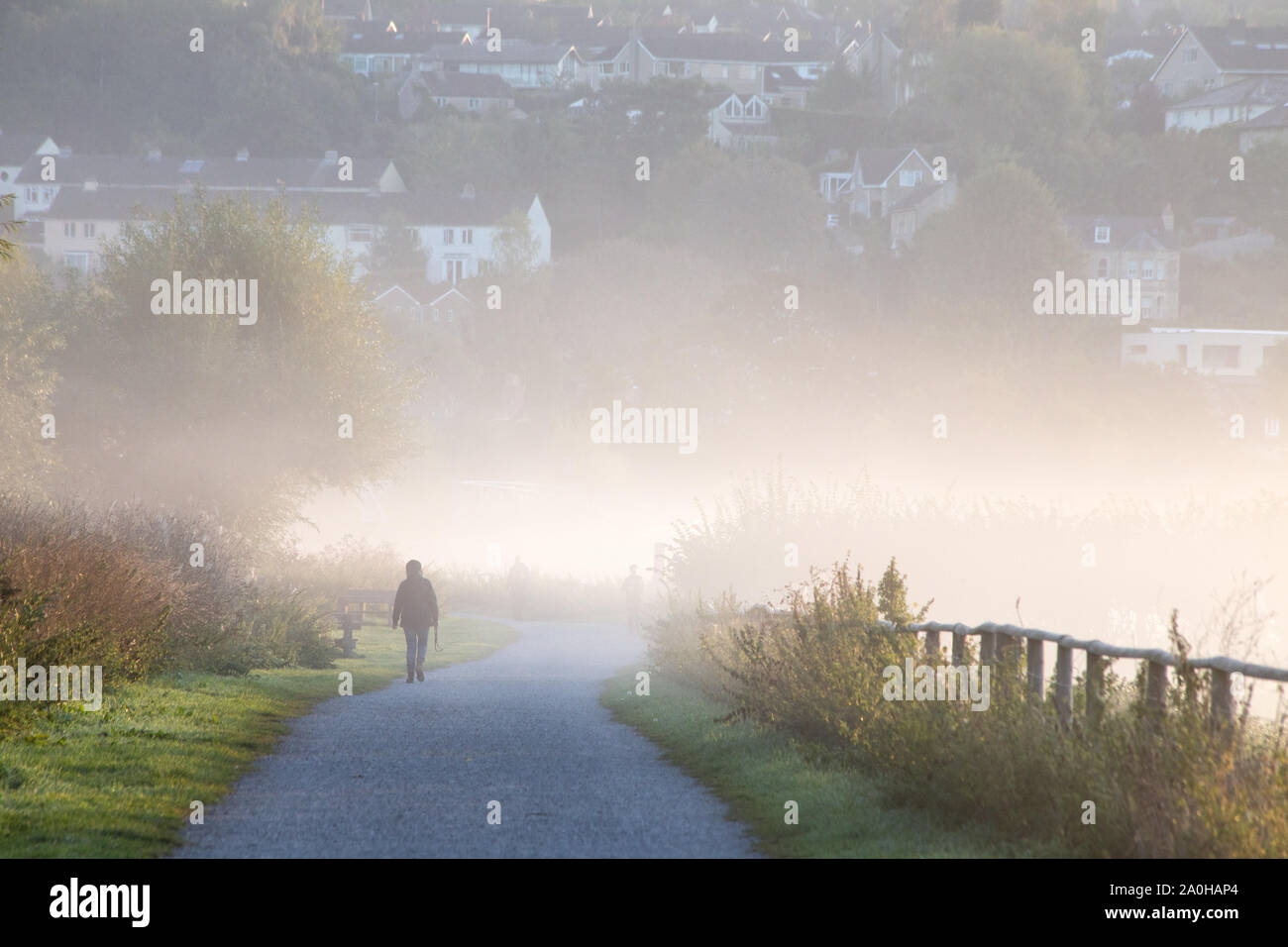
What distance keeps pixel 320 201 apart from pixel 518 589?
246 feet

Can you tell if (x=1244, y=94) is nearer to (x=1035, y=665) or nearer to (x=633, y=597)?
(x=633, y=597)

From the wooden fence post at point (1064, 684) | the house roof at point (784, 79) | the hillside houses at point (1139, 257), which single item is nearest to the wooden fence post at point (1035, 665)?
the wooden fence post at point (1064, 684)

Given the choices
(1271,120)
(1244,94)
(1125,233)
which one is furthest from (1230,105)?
(1125,233)

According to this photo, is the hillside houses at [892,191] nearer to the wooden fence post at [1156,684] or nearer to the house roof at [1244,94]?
the house roof at [1244,94]

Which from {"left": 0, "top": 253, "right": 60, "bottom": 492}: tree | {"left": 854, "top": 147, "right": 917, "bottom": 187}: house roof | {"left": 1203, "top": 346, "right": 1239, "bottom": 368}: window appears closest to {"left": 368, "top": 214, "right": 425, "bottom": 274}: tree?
{"left": 854, "top": 147, "right": 917, "bottom": 187}: house roof

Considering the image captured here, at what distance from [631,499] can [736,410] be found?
27.1 ft

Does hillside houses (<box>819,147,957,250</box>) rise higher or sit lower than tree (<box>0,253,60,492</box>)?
higher

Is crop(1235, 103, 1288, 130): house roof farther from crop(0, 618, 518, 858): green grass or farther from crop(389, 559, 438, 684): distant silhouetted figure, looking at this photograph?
crop(0, 618, 518, 858): green grass

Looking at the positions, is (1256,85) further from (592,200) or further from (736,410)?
(736,410)

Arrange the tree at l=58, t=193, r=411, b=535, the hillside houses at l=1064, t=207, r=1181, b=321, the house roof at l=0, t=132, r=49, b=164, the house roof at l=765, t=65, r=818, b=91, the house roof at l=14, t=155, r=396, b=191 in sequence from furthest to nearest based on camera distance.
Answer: the house roof at l=765, t=65, r=818, b=91
the house roof at l=0, t=132, r=49, b=164
the house roof at l=14, t=155, r=396, b=191
the hillside houses at l=1064, t=207, r=1181, b=321
the tree at l=58, t=193, r=411, b=535

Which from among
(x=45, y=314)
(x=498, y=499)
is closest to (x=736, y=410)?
(x=498, y=499)

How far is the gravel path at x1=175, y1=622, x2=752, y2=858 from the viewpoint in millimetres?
9227

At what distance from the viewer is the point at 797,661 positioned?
13.8 m

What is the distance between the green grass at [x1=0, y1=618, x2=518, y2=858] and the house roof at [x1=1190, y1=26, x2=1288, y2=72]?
5274 inches
